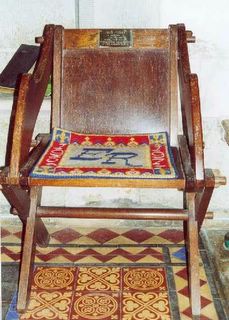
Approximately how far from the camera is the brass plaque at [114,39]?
2271 millimetres

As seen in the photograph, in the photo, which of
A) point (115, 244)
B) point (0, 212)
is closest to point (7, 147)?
point (0, 212)

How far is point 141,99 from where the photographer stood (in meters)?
2.28

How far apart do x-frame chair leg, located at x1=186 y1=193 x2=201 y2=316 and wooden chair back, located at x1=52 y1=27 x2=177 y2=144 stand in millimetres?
464

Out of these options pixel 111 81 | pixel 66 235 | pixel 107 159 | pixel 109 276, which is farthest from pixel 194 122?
pixel 66 235

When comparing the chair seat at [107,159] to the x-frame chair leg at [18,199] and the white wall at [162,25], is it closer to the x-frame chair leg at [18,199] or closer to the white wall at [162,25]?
the x-frame chair leg at [18,199]

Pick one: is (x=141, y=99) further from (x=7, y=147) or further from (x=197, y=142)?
(x=7, y=147)

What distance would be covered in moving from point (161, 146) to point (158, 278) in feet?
1.80

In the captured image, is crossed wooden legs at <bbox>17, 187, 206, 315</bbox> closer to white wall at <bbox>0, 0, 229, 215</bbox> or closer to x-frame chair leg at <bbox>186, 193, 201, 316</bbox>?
x-frame chair leg at <bbox>186, 193, 201, 316</bbox>

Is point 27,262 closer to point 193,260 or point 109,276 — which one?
point 109,276

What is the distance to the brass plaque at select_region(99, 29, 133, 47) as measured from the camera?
2.27m

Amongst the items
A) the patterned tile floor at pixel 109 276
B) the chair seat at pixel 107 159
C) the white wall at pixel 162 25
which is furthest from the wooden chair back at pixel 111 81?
the patterned tile floor at pixel 109 276

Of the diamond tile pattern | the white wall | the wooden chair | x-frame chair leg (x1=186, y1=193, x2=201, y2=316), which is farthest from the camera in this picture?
the diamond tile pattern

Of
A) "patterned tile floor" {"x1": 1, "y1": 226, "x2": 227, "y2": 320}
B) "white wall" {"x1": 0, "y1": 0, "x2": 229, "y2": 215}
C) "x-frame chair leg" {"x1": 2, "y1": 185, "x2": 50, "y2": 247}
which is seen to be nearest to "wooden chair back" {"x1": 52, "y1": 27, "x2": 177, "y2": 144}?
"white wall" {"x1": 0, "y1": 0, "x2": 229, "y2": 215}

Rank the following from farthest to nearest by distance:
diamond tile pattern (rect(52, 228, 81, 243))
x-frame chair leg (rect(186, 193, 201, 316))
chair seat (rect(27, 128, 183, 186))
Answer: diamond tile pattern (rect(52, 228, 81, 243)), x-frame chair leg (rect(186, 193, 201, 316)), chair seat (rect(27, 128, 183, 186))
